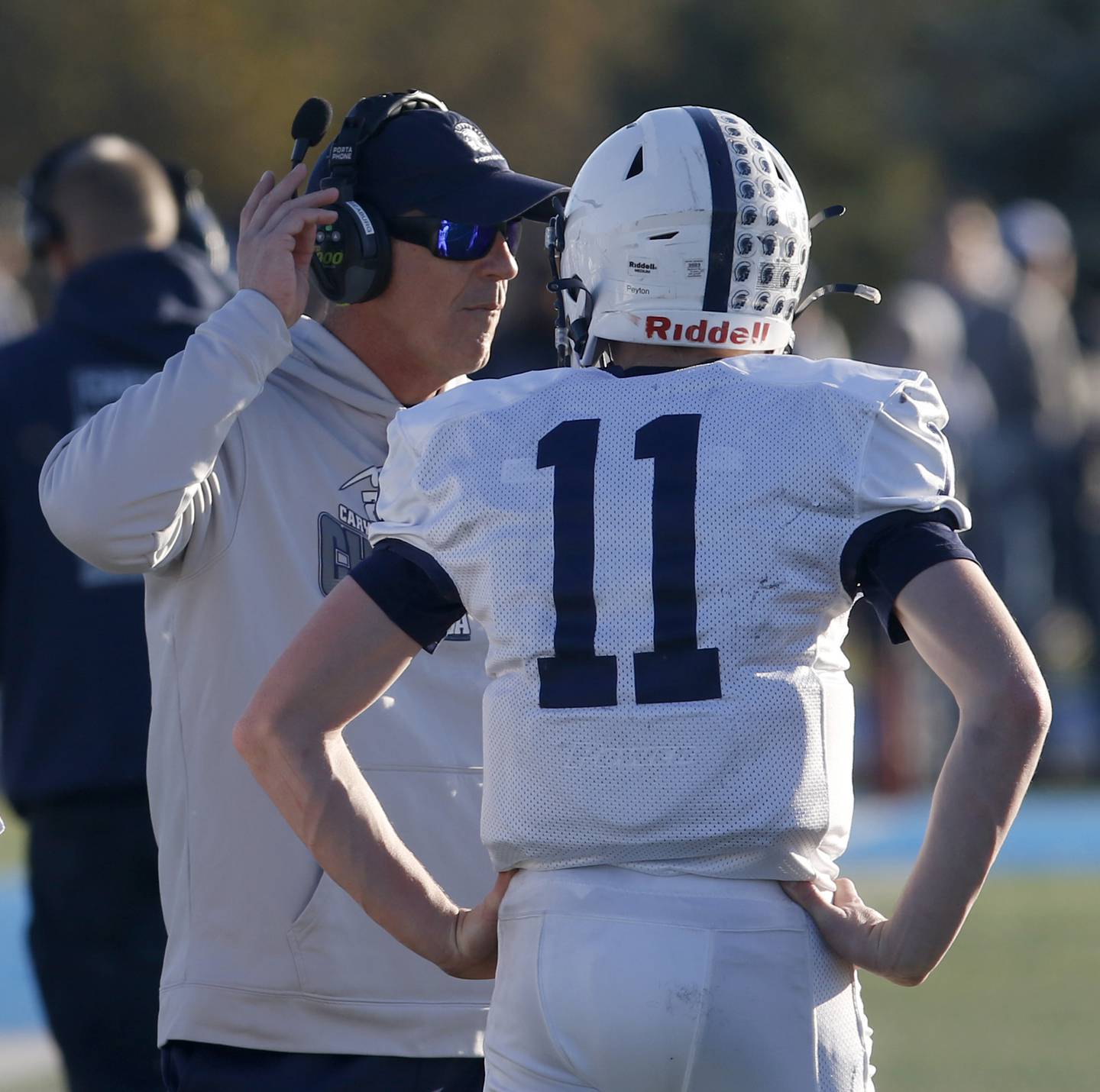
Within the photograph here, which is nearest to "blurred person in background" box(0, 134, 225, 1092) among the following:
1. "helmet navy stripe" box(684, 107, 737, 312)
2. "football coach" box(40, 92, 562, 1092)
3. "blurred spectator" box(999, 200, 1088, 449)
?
"football coach" box(40, 92, 562, 1092)

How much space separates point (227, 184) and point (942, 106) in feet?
29.2

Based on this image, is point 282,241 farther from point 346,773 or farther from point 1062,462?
point 1062,462

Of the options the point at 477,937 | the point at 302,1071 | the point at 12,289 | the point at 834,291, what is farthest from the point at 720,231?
the point at 12,289

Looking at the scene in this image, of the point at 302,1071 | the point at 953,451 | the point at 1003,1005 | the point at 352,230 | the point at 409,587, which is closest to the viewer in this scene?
the point at 409,587

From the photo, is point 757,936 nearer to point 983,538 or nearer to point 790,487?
point 790,487

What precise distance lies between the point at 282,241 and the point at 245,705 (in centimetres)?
69

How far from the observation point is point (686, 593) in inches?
87.4

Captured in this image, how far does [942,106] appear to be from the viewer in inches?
978

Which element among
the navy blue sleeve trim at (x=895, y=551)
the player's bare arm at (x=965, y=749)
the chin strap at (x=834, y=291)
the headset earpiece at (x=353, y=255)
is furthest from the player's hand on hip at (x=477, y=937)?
the headset earpiece at (x=353, y=255)

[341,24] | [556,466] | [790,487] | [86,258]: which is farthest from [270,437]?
[341,24]

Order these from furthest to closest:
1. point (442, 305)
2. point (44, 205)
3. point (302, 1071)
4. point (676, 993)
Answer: point (44, 205) < point (442, 305) < point (302, 1071) < point (676, 993)

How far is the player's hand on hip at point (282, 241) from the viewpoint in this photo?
2.93 metres

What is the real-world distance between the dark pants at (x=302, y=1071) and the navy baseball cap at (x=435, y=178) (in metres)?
1.29

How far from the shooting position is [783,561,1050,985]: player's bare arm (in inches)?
85.4
